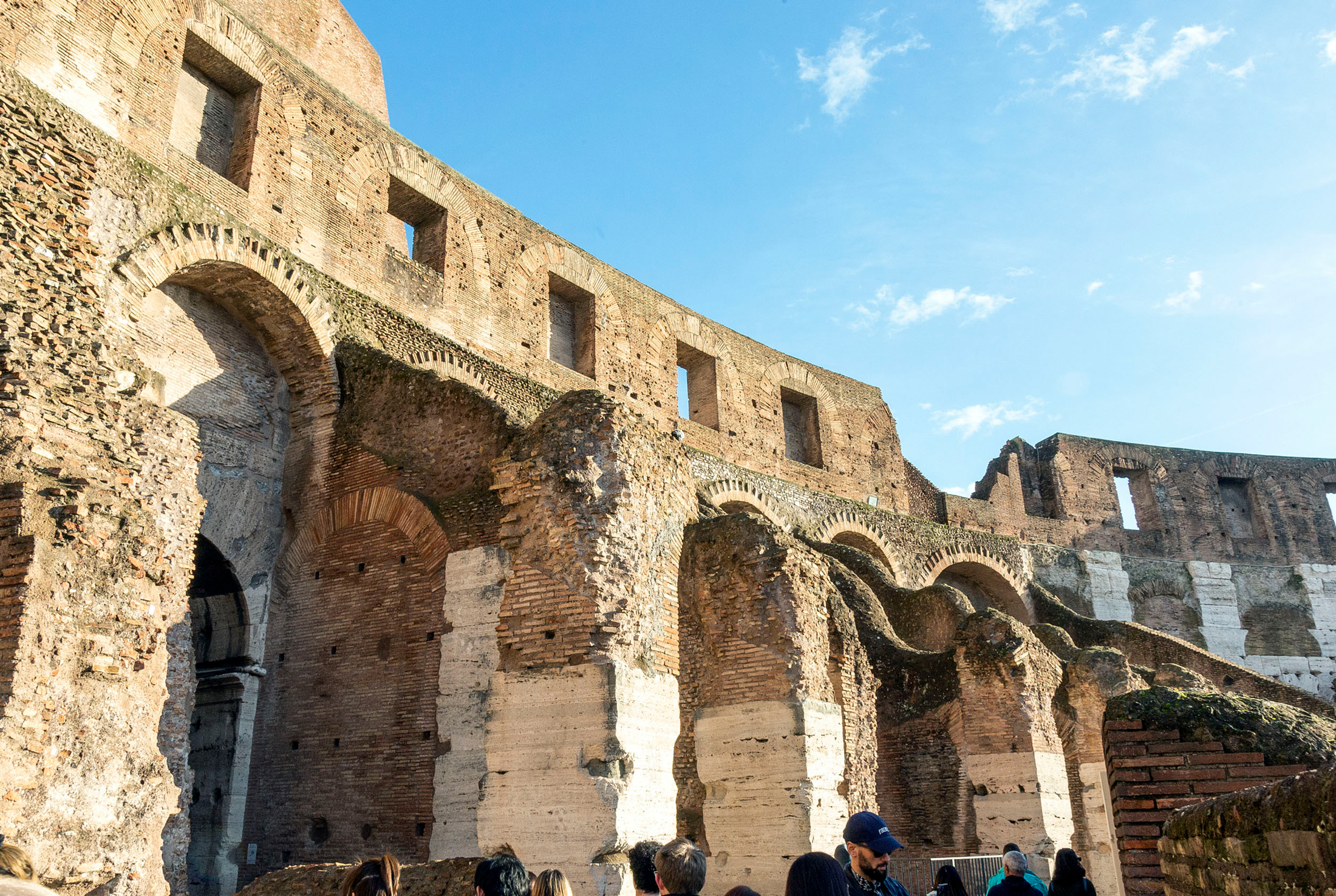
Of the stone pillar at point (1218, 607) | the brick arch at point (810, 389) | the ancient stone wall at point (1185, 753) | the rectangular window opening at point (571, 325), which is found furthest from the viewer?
the stone pillar at point (1218, 607)

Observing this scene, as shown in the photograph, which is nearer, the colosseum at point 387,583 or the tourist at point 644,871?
the tourist at point 644,871

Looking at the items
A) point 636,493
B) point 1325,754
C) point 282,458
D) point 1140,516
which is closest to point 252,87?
point 282,458

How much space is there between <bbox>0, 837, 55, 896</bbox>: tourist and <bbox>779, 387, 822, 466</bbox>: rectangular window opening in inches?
629

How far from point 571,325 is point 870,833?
11.8 meters

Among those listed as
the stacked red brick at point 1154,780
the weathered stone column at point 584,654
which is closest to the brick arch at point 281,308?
the weathered stone column at point 584,654

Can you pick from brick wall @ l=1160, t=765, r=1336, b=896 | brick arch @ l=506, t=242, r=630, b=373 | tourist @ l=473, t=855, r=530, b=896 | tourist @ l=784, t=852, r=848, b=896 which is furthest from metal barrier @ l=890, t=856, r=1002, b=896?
brick arch @ l=506, t=242, r=630, b=373

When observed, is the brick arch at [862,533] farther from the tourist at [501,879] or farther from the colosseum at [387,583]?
the tourist at [501,879]

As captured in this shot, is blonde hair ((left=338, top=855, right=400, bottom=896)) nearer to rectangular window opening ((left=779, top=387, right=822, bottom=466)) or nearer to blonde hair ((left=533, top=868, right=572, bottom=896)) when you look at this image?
blonde hair ((left=533, top=868, right=572, bottom=896))

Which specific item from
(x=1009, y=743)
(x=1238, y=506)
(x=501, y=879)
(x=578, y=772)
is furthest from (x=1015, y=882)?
(x=1238, y=506)

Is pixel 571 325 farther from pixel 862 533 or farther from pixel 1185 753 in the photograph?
pixel 1185 753

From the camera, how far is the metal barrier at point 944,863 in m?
8.79

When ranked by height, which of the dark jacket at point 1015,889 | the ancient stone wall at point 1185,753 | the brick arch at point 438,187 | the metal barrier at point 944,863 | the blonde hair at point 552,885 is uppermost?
the brick arch at point 438,187

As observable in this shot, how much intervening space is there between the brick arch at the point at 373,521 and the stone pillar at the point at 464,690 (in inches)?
9.5

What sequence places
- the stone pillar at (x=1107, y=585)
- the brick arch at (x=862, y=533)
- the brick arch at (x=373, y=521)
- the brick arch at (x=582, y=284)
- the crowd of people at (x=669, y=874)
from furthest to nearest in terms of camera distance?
the stone pillar at (x=1107, y=585)
the brick arch at (x=862, y=533)
the brick arch at (x=582, y=284)
the brick arch at (x=373, y=521)
the crowd of people at (x=669, y=874)
